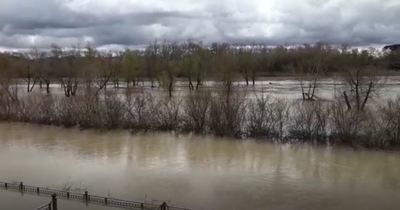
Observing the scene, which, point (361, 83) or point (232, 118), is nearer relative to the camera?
point (232, 118)

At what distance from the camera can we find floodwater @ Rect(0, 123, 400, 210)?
49.9ft

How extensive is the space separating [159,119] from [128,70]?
45.1 metres

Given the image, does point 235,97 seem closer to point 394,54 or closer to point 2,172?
point 2,172

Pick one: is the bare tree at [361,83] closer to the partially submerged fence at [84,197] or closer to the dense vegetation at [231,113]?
the dense vegetation at [231,113]

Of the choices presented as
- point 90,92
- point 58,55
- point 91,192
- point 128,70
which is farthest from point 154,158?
point 58,55

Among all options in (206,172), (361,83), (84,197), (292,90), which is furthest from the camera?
(292,90)

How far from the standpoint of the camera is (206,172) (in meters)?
19.0

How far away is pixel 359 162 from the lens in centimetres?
2112

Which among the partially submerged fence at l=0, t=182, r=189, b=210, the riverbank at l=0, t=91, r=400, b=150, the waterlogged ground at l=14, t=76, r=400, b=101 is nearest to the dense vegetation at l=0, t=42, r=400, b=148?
the riverbank at l=0, t=91, r=400, b=150

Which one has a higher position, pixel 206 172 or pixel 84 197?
pixel 84 197

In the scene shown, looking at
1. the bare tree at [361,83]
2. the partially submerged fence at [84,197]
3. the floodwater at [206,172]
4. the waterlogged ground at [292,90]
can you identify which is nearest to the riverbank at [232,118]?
the floodwater at [206,172]

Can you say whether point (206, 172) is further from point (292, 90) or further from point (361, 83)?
point (292, 90)

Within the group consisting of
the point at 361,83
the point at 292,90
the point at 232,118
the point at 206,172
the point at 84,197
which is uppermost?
the point at 361,83

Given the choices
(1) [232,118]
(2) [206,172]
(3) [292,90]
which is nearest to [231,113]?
(1) [232,118]
